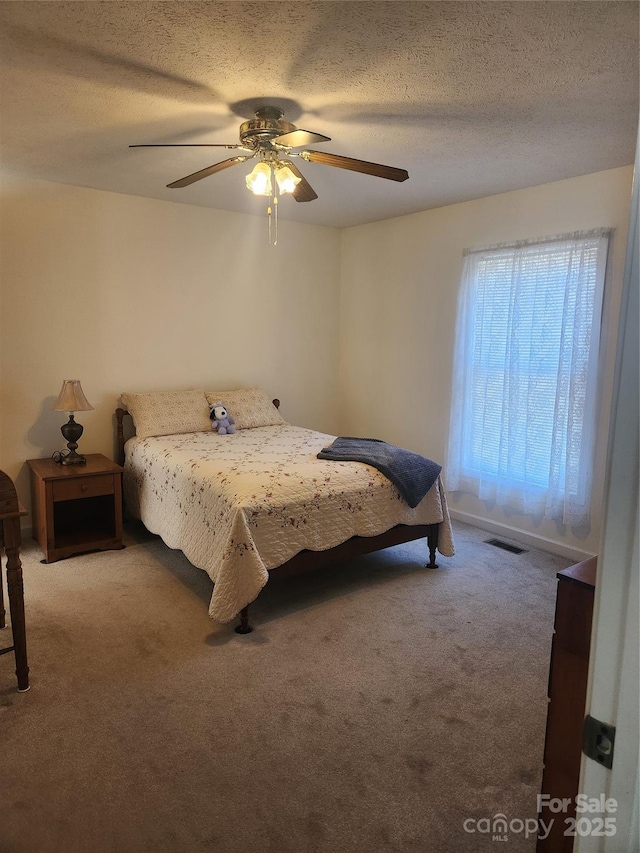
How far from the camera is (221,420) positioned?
433cm

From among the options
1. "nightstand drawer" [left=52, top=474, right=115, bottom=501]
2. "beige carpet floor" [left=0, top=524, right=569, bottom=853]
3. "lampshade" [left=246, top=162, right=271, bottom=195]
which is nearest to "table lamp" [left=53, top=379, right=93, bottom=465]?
"nightstand drawer" [left=52, top=474, right=115, bottom=501]

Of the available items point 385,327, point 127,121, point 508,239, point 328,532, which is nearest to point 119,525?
point 328,532

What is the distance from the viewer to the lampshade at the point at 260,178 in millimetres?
2605

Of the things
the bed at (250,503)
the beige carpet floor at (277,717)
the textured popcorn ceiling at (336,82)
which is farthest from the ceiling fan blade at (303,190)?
the beige carpet floor at (277,717)

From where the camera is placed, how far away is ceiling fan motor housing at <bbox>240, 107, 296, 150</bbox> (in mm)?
2473

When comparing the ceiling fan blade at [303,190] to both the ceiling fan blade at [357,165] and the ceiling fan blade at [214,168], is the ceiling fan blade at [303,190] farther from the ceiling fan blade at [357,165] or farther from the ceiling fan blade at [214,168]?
the ceiling fan blade at [214,168]

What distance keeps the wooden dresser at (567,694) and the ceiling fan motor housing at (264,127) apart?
2.19 m

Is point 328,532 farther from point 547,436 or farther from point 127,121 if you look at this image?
point 127,121

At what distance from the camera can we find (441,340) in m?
4.55

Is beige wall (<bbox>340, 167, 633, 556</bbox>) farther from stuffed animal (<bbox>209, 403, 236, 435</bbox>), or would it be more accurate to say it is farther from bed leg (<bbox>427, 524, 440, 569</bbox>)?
stuffed animal (<bbox>209, 403, 236, 435</bbox>)

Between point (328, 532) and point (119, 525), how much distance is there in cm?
164

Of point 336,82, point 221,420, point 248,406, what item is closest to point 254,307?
point 248,406

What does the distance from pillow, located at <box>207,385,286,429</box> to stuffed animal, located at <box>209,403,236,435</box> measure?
0.37ft

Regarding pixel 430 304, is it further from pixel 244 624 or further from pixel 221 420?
pixel 244 624
